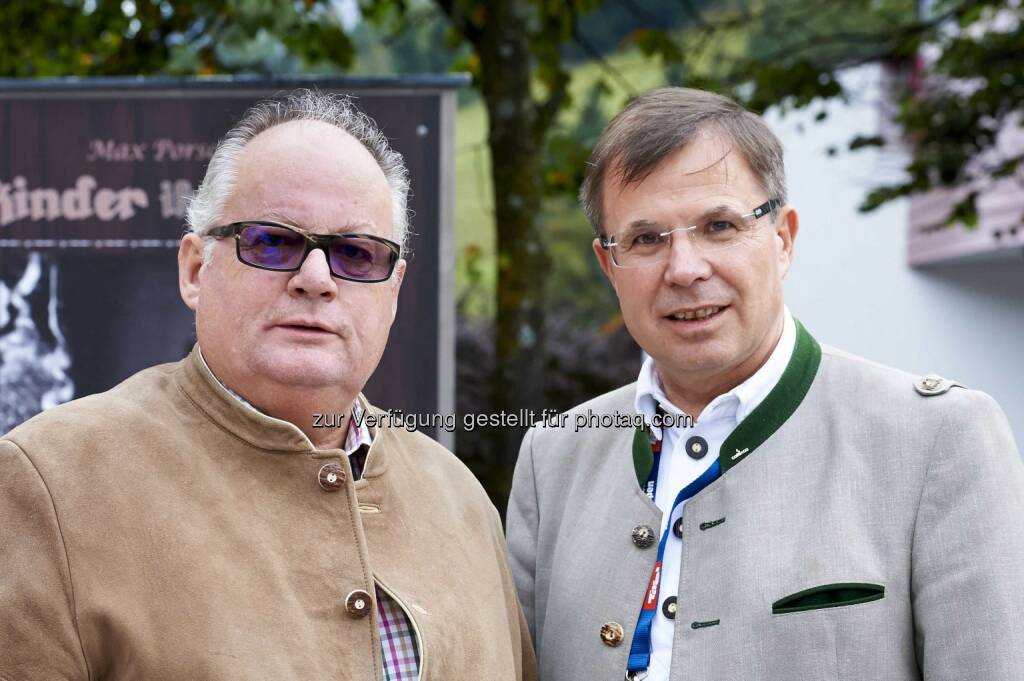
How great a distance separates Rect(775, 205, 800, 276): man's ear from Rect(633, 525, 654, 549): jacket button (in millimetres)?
698

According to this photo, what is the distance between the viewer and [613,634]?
2.63 m

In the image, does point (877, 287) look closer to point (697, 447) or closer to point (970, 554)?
point (697, 447)

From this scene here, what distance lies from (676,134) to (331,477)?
3.56 feet

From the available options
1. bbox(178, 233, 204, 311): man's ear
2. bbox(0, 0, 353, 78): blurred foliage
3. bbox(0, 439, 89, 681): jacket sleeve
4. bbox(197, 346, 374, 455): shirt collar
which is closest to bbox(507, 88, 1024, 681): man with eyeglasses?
bbox(197, 346, 374, 455): shirt collar

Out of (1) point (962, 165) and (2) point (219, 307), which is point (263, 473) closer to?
(2) point (219, 307)

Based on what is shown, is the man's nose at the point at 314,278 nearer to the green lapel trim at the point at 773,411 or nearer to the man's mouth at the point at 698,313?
the man's mouth at the point at 698,313

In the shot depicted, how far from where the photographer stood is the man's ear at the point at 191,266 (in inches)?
97.5

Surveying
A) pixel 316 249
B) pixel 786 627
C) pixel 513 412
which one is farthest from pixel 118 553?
pixel 513 412

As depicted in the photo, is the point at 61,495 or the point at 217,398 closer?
the point at 61,495

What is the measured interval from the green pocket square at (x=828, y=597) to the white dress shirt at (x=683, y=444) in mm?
231

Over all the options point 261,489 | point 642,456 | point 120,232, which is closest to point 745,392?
point 642,456

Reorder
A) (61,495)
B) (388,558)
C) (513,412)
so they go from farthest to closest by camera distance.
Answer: (513,412), (388,558), (61,495)

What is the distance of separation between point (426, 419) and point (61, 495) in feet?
5.89

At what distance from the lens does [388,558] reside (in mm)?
2475
